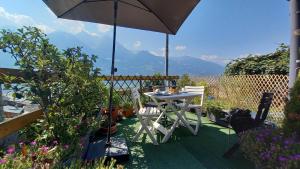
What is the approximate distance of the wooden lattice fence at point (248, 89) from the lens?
5.50m

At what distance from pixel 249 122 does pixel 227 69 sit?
21.0ft

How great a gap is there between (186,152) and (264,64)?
19.1 ft

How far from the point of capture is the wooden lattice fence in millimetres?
5496

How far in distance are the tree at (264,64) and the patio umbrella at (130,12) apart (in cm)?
489

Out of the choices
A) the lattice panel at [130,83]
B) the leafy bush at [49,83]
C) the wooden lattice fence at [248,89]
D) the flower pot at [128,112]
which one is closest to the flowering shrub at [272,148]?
the leafy bush at [49,83]

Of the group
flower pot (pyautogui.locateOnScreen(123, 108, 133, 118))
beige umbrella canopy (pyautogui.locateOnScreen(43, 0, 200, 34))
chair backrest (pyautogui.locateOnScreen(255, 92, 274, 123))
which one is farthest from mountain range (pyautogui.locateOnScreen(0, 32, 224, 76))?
chair backrest (pyautogui.locateOnScreen(255, 92, 274, 123))

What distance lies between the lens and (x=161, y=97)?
11.0 feet

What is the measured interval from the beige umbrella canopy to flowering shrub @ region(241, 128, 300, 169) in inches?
68.0

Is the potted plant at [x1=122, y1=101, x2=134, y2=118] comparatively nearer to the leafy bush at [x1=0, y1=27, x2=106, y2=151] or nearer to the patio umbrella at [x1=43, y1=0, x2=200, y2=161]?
the patio umbrella at [x1=43, y1=0, x2=200, y2=161]

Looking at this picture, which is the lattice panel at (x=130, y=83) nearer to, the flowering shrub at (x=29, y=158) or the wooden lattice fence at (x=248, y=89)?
the wooden lattice fence at (x=248, y=89)

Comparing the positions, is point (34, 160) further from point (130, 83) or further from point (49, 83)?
point (130, 83)

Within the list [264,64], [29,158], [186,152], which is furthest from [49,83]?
[264,64]

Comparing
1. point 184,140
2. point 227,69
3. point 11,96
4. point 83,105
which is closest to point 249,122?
point 184,140

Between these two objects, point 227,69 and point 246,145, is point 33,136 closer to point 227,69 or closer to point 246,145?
point 246,145
